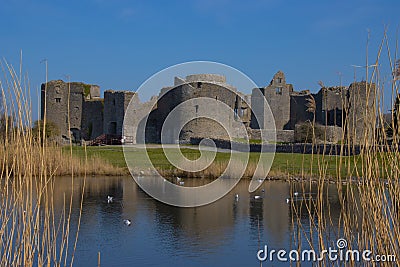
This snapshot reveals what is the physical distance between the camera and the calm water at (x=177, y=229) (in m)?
5.21

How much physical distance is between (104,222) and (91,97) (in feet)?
72.5

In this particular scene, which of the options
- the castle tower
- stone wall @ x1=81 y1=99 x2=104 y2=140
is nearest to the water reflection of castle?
stone wall @ x1=81 y1=99 x2=104 y2=140

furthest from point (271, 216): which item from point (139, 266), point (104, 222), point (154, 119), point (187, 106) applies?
point (154, 119)

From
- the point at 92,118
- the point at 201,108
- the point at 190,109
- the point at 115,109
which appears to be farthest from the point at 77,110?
the point at 201,108

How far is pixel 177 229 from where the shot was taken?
661 cm

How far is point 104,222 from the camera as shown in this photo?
6801mm

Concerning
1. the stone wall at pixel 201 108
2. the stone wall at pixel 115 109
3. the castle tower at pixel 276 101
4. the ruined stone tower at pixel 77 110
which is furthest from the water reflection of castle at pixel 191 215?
the castle tower at pixel 276 101

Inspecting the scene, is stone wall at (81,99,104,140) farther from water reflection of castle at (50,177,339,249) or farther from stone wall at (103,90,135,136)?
water reflection of castle at (50,177,339,249)

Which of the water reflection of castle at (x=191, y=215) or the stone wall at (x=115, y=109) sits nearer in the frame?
the water reflection of castle at (x=191, y=215)

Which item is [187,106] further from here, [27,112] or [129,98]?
[27,112]

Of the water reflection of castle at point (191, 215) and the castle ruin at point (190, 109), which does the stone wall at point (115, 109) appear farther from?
the water reflection of castle at point (191, 215)

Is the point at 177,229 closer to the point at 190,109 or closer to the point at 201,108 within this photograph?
the point at 190,109
